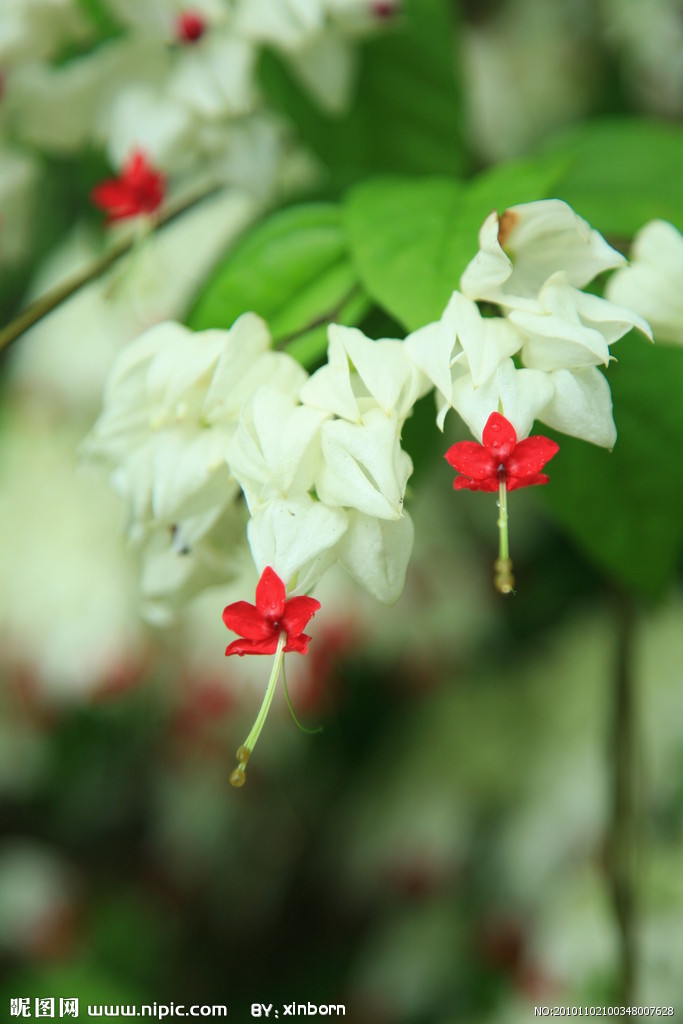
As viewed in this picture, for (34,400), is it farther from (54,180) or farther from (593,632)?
(593,632)

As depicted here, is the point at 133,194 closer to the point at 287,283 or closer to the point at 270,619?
the point at 287,283

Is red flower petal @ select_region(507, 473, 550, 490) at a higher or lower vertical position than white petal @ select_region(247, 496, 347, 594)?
lower

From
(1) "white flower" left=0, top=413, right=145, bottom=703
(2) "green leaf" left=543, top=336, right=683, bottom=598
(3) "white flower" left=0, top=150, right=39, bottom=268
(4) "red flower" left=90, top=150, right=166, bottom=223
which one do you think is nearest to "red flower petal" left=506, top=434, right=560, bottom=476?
(2) "green leaf" left=543, top=336, right=683, bottom=598

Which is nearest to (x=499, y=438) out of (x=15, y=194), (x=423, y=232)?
(x=423, y=232)

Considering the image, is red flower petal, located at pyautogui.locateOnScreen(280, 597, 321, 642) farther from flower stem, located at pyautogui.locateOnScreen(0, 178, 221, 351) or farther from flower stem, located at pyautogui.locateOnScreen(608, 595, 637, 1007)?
flower stem, located at pyautogui.locateOnScreen(608, 595, 637, 1007)

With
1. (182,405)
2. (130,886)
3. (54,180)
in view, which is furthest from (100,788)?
(182,405)

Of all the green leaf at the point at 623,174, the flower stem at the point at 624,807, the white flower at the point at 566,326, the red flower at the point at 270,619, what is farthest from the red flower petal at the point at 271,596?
the flower stem at the point at 624,807

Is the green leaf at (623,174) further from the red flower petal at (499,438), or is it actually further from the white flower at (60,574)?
the white flower at (60,574)
